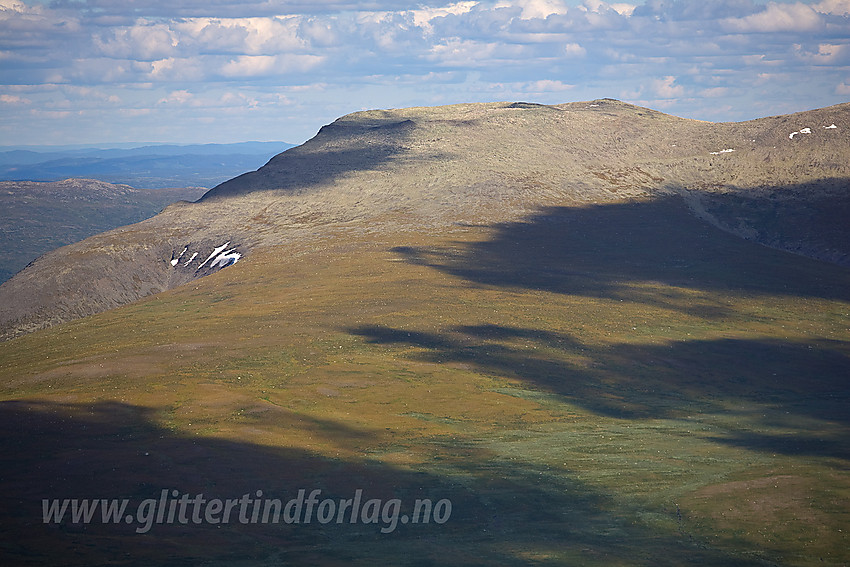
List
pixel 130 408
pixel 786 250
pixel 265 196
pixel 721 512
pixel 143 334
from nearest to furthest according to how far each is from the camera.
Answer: pixel 721 512
pixel 130 408
pixel 143 334
pixel 786 250
pixel 265 196

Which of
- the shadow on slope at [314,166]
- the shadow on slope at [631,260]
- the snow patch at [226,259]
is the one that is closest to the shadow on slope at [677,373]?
the shadow on slope at [631,260]

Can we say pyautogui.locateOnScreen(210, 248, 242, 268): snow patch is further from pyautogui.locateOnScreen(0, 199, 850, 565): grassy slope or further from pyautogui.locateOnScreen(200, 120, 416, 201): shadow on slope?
pyautogui.locateOnScreen(200, 120, 416, 201): shadow on slope

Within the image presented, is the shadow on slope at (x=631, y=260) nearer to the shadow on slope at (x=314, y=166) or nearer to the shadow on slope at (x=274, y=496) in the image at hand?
the shadow on slope at (x=314, y=166)

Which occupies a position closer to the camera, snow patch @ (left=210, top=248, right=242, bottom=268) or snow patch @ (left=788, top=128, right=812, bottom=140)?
snow patch @ (left=210, top=248, right=242, bottom=268)

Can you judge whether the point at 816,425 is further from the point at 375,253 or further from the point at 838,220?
the point at 838,220

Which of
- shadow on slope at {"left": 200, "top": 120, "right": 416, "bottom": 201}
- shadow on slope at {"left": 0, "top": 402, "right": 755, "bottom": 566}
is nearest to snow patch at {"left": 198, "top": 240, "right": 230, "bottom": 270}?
shadow on slope at {"left": 200, "top": 120, "right": 416, "bottom": 201}

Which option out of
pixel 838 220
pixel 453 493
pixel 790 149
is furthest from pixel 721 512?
pixel 790 149
